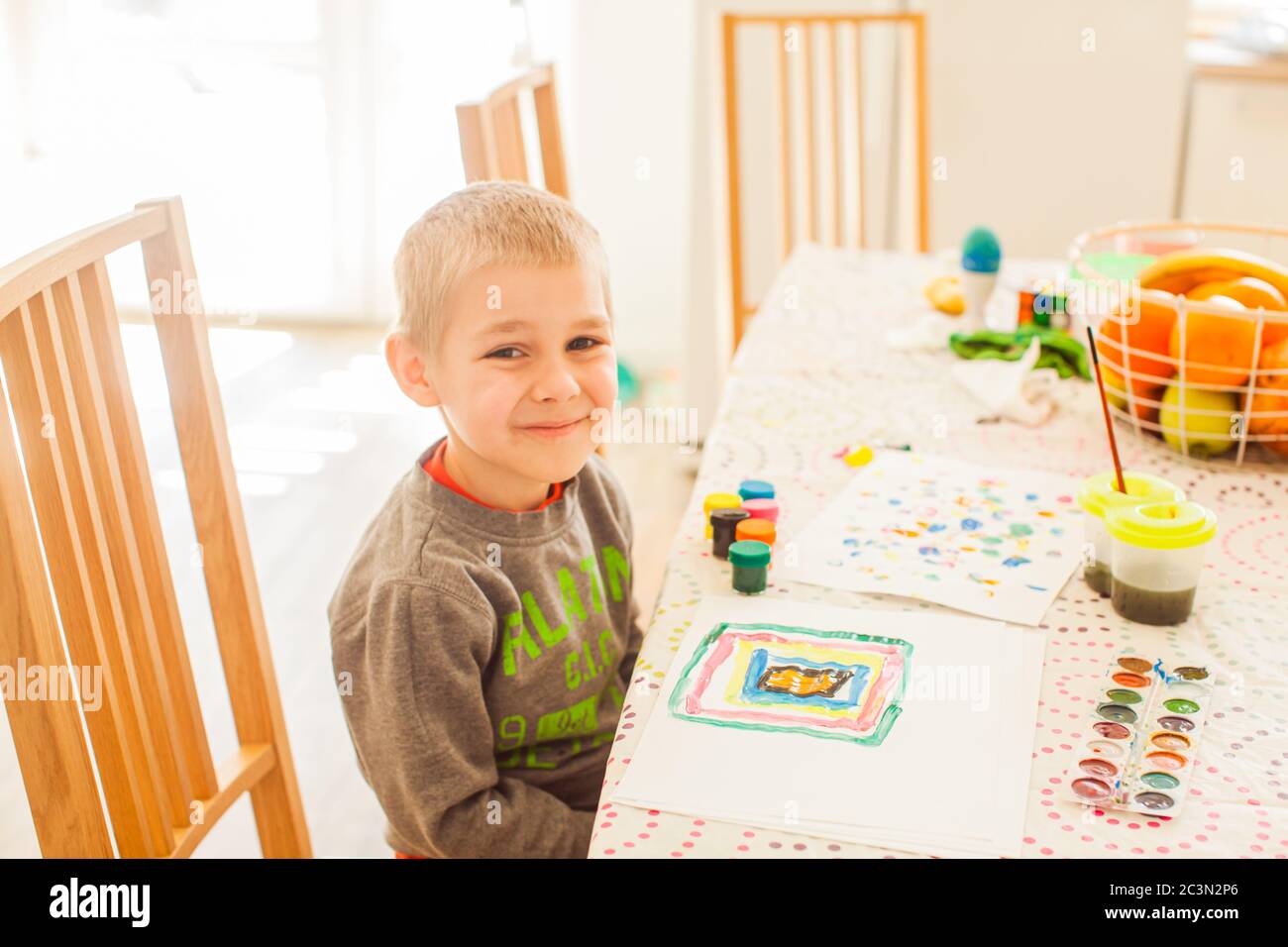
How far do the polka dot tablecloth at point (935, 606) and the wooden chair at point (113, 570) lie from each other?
343 mm

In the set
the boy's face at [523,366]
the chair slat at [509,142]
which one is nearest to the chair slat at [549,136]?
the chair slat at [509,142]

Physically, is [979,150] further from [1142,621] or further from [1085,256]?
[1142,621]

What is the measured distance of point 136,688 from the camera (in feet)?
2.92

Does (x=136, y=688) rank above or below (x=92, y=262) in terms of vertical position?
below

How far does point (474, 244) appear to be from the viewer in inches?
36.4

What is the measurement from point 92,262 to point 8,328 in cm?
10

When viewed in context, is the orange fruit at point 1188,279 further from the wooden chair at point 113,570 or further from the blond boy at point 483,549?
the wooden chair at point 113,570

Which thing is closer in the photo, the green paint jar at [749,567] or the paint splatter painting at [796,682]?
the paint splatter painting at [796,682]

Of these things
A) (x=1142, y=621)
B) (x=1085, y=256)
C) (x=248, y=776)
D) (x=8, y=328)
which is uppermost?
(x=8, y=328)

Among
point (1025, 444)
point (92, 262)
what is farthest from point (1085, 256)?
point (92, 262)

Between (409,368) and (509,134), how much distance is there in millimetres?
447

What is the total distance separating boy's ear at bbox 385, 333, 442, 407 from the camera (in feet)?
3.19

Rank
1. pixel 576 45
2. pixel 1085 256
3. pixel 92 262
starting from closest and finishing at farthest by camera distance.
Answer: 1. pixel 92 262
2. pixel 1085 256
3. pixel 576 45

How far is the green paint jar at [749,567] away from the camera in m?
0.94
